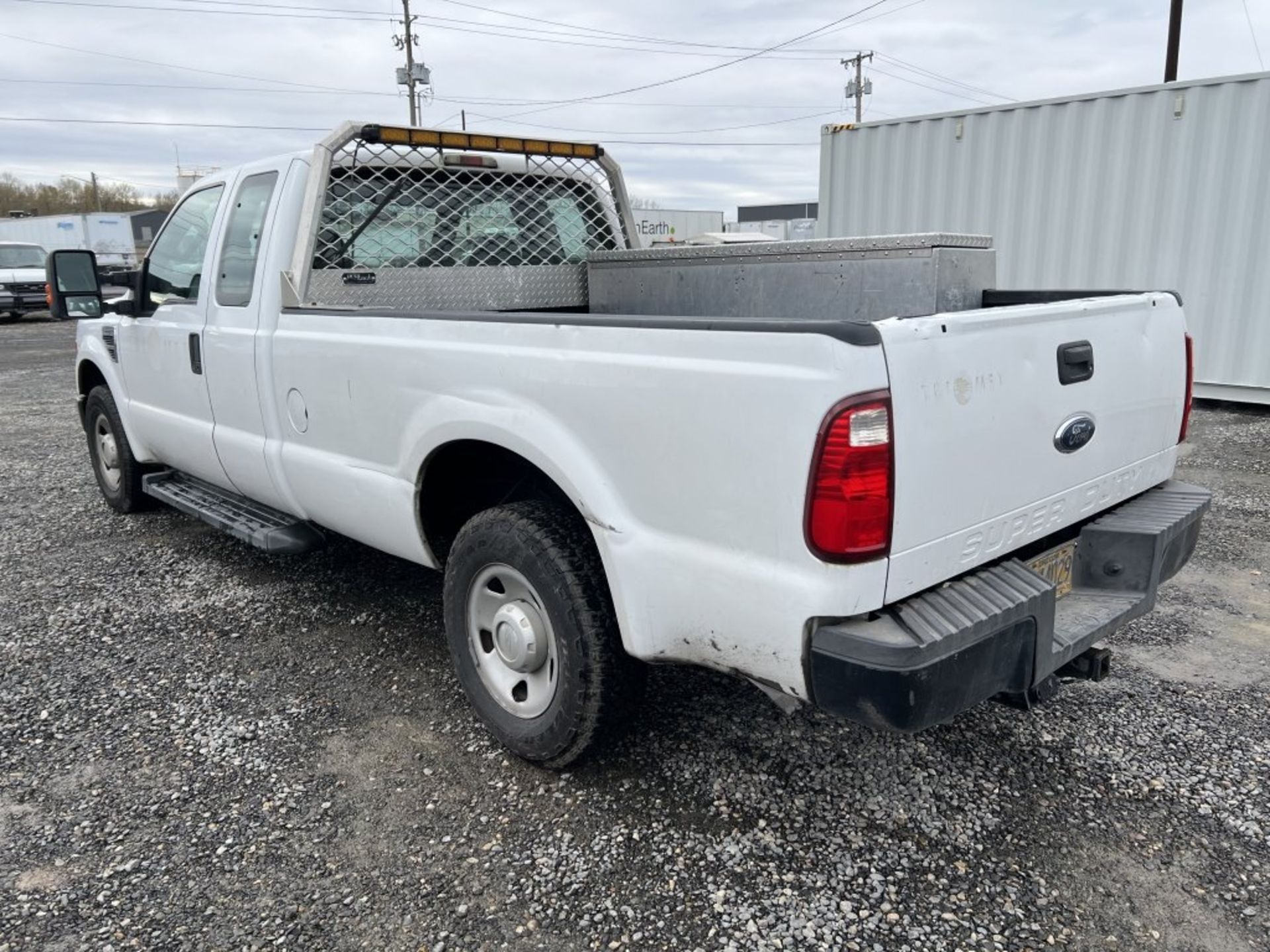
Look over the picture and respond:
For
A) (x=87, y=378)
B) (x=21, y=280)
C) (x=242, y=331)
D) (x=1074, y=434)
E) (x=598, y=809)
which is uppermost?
(x=242, y=331)

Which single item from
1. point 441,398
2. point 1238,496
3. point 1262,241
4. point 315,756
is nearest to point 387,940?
point 315,756

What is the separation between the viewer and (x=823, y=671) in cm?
213

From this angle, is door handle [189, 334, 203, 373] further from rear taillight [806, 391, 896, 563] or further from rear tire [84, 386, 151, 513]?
rear taillight [806, 391, 896, 563]

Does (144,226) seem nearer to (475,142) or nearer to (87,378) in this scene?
(87,378)

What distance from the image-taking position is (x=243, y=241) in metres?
4.09

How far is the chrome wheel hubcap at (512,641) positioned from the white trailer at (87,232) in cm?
4160

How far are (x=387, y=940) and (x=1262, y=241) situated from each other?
30.7 feet

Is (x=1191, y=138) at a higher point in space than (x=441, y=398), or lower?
higher

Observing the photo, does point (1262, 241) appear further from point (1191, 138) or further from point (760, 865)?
point (760, 865)

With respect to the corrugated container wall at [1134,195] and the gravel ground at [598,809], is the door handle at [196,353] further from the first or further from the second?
the corrugated container wall at [1134,195]

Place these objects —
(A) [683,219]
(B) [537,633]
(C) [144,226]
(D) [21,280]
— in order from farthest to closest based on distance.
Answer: (A) [683,219], (C) [144,226], (D) [21,280], (B) [537,633]

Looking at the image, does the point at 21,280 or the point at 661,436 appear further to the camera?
the point at 21,280

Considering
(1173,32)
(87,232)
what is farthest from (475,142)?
(87,232)

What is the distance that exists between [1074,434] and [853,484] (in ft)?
2.90
